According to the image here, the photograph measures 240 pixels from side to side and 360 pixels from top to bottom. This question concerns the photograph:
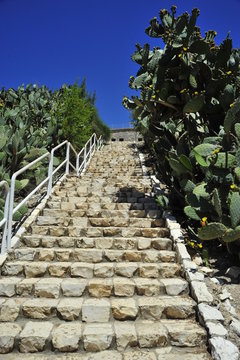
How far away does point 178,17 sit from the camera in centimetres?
398

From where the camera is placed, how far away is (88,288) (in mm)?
2629

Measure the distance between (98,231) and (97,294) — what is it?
1069 mm

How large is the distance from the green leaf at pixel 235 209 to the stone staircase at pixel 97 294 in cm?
78

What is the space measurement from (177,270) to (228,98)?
222cm

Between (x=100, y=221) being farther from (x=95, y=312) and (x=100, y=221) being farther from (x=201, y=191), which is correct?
(x=95, y=312)

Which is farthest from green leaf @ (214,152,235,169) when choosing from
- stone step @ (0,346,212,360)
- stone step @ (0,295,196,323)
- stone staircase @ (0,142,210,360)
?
stone step @ (0,346,212,360)

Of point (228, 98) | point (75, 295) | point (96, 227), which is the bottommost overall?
point (75, 295)

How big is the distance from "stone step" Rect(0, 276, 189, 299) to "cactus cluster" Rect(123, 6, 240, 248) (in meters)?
0.88

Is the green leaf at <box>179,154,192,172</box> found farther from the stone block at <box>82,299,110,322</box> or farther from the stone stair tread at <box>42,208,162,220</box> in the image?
the stone block at <box>82,299,110,322</box>

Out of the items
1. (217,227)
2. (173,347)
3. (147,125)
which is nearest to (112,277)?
(173,347)

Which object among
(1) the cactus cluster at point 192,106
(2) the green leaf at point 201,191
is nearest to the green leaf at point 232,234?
(1) the cactus cluster at point 192,106

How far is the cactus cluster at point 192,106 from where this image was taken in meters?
3.14

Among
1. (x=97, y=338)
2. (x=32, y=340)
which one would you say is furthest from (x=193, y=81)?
(x=32, y=340)

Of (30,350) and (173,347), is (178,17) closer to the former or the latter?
(173,347)
